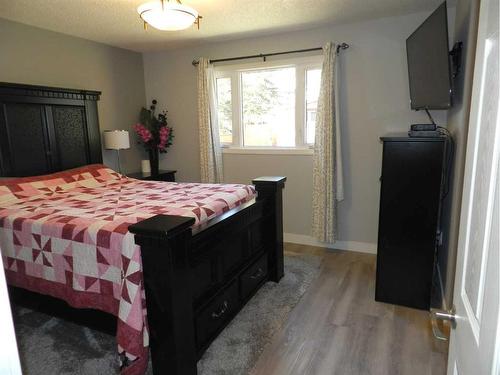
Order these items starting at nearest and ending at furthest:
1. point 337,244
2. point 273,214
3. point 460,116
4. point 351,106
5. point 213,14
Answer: point 460,116
point 273,214
point 213,14
point 351,106
point 337,244

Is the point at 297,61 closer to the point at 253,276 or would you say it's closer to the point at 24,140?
the point at 253,276

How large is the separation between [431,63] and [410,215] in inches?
42.3

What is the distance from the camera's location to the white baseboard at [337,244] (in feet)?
11.8

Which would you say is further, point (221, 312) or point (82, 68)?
point (82, 68)

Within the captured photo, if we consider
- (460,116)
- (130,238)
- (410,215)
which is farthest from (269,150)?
(130,238)

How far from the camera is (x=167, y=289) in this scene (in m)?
1.59

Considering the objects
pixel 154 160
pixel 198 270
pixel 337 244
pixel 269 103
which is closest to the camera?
pixel 198 270

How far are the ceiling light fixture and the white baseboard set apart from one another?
2560mm

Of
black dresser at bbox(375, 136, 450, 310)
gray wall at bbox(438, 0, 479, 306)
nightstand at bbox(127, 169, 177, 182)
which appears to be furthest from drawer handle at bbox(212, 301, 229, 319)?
nightstand at bbox(127, 169, 177, 182)

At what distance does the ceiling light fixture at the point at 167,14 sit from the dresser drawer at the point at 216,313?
1.92 m

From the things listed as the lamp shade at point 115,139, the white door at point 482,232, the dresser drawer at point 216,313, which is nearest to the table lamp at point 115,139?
the lamp shade at point 115,139

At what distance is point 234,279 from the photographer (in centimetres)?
233

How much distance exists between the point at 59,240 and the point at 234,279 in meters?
1.13

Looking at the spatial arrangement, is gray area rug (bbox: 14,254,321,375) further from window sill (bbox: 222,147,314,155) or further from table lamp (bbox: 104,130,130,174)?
table lamp (bbox: 104,130,130,174)
